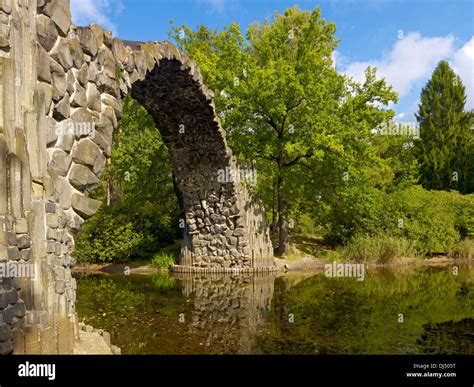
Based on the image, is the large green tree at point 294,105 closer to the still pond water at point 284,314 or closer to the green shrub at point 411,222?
the green shrub at point 411,222

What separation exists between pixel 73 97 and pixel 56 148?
2.40ft

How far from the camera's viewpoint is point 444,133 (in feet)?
98.1

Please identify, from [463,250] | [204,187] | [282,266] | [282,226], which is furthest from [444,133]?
[204,187]

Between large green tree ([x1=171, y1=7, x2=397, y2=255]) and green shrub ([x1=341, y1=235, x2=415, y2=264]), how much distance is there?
7.29 feet

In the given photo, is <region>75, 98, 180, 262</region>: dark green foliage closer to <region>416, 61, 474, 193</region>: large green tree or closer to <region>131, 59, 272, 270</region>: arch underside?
<region>131, 59, 272, 270</region>: arch underside

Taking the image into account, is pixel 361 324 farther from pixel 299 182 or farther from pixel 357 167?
pixel 357 167

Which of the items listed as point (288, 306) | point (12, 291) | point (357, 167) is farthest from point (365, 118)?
point (12, 291)

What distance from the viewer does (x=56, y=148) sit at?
539cm

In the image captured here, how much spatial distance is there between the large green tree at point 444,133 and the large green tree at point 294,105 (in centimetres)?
1524

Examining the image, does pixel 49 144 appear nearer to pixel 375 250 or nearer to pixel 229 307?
pixel 229 307

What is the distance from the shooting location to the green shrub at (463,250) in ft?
53.9

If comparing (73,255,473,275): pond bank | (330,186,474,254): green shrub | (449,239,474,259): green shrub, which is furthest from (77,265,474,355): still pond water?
(449,239,474,259): green shrub

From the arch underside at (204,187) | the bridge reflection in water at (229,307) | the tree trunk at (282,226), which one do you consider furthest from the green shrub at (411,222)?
the bridge reflection in water at (229,307)

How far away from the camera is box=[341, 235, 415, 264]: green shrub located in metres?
14.9
